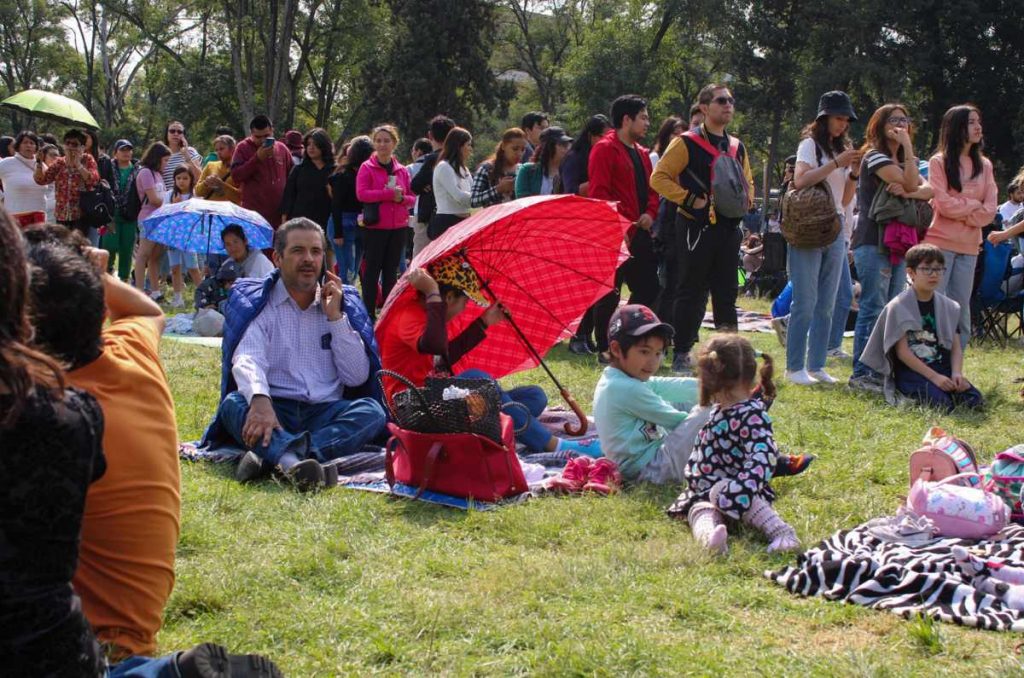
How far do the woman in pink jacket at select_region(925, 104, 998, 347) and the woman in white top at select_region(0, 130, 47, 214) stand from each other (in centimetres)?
913

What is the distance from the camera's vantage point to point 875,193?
26.6 ft

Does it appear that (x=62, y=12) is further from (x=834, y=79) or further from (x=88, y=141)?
(x=88, y=141)

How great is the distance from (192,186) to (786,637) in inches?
439

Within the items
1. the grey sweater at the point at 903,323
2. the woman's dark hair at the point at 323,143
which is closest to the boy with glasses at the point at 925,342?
the grey sweater at the point at 903,323

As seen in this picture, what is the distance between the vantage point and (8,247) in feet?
6.66

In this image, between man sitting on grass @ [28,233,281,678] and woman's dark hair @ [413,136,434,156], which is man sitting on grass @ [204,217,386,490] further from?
woman's dark hair @ [413,136,434,156]

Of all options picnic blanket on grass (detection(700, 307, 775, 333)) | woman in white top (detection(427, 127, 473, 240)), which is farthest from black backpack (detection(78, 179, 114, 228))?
picnic blanket on grass (detection(700, 307, 775, 333))

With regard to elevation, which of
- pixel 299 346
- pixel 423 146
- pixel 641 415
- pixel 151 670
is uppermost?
pixel 423 146

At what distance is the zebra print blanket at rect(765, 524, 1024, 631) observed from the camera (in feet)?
11.8

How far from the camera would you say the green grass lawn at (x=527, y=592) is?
10.9 feet

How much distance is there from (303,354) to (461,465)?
1258 mm

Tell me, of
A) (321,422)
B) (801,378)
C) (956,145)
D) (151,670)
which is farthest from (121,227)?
(151,670)

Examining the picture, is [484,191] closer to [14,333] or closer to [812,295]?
[812,295]

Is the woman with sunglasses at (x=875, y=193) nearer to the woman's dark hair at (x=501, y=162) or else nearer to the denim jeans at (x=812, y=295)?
the denim jeans at (x=812, y=295)
